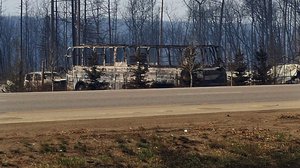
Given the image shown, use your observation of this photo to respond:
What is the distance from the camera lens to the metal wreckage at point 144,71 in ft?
87.7

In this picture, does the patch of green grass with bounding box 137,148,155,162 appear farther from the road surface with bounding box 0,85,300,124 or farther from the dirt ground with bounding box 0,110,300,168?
the road surface with bounding box 0,85,300,124

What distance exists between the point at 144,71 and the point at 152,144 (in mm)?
17205

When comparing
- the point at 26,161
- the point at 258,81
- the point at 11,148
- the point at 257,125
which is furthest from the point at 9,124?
the point at 258,81

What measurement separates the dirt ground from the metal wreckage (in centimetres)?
1440

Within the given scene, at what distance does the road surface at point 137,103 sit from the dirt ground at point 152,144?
6.75ft

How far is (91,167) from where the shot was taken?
827 centimetres

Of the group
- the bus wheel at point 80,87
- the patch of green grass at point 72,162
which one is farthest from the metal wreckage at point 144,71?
the patch of green grass at point 72,162

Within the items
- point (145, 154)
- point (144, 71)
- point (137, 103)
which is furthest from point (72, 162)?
point (144, 71)

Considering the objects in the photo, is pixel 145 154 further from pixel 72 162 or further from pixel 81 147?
pixel 72 162

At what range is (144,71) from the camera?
1053 inches

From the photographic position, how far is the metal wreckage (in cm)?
2673

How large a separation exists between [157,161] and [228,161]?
1.10m

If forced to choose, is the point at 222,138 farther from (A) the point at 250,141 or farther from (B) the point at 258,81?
(B) the point at 258,81

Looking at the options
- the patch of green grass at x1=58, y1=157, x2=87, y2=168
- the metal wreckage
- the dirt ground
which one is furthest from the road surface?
the metal wreckage
